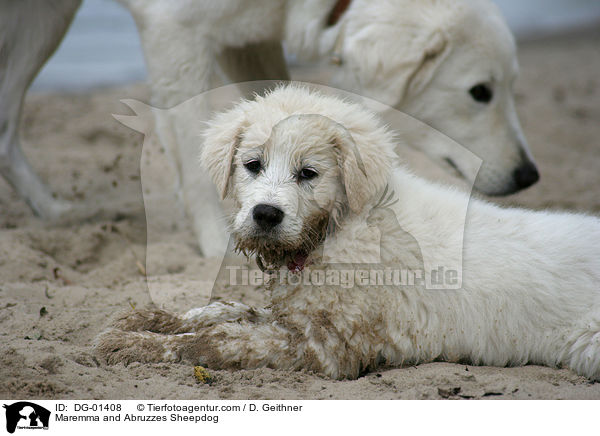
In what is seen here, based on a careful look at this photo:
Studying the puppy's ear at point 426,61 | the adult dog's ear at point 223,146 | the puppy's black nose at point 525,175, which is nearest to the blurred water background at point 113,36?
the puppy's ear at point 426,61

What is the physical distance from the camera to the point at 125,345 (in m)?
3.11

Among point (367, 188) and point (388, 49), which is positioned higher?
point (388, 49)

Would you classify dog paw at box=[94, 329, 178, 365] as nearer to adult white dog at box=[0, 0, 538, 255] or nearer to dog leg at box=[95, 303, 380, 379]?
dog leg at box=[95, 303, 380, 379]

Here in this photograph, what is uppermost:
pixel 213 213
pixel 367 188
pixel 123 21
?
pixel 123 21

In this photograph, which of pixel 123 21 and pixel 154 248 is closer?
pixel 154 248

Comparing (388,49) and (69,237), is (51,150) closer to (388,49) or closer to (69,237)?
(69,237)

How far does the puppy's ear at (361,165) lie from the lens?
3.04 metres

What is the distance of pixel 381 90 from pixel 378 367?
1914mm

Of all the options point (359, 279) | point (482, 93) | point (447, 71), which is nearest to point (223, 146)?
point (359, 279)

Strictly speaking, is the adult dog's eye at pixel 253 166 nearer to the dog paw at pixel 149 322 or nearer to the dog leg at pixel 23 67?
the dog paw at pixel 149 322

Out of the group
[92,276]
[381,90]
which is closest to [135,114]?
[92,276]

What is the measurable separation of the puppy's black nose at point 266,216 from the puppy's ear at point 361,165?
1.15 feet

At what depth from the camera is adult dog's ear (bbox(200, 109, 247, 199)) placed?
3.23 meters

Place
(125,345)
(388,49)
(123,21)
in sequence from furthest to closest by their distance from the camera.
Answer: (123,21) < (388,49) < (125,345)
